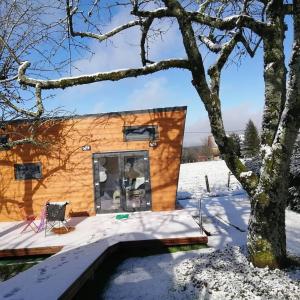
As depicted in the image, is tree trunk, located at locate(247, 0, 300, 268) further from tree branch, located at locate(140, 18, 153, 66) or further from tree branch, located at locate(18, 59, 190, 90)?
tree branch, located at locate(140, 18, 153, 66)

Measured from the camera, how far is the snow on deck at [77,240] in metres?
4.80

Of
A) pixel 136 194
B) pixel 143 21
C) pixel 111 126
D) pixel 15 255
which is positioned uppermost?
pixel 143 21

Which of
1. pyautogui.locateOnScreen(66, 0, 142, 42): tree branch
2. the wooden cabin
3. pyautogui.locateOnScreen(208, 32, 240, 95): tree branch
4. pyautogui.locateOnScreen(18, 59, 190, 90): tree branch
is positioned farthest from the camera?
the wooden cabin

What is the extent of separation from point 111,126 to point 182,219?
4137mm

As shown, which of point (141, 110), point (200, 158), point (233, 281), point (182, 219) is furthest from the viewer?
point (200, 158)

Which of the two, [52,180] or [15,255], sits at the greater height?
[52,180]

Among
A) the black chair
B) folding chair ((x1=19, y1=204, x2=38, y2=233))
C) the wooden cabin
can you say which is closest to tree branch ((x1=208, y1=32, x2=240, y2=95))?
the black chair

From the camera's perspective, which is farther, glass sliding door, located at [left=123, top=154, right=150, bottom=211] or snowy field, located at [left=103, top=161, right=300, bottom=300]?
glass sliding door, located at [left=123, top=154, right=150, bottom=211]

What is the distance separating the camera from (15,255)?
870cm

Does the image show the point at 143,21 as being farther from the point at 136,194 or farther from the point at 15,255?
the point at 136,194

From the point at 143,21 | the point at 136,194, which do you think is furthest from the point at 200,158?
the point at 143,21

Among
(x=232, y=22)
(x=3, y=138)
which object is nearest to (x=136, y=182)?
(x=3, y=138)

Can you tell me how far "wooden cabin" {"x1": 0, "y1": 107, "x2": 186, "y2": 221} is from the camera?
12.6m

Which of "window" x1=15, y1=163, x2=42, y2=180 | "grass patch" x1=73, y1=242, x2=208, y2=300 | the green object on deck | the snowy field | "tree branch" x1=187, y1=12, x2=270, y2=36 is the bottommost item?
"grass patch" x1=73, y1=242, x2=208, y2=300
